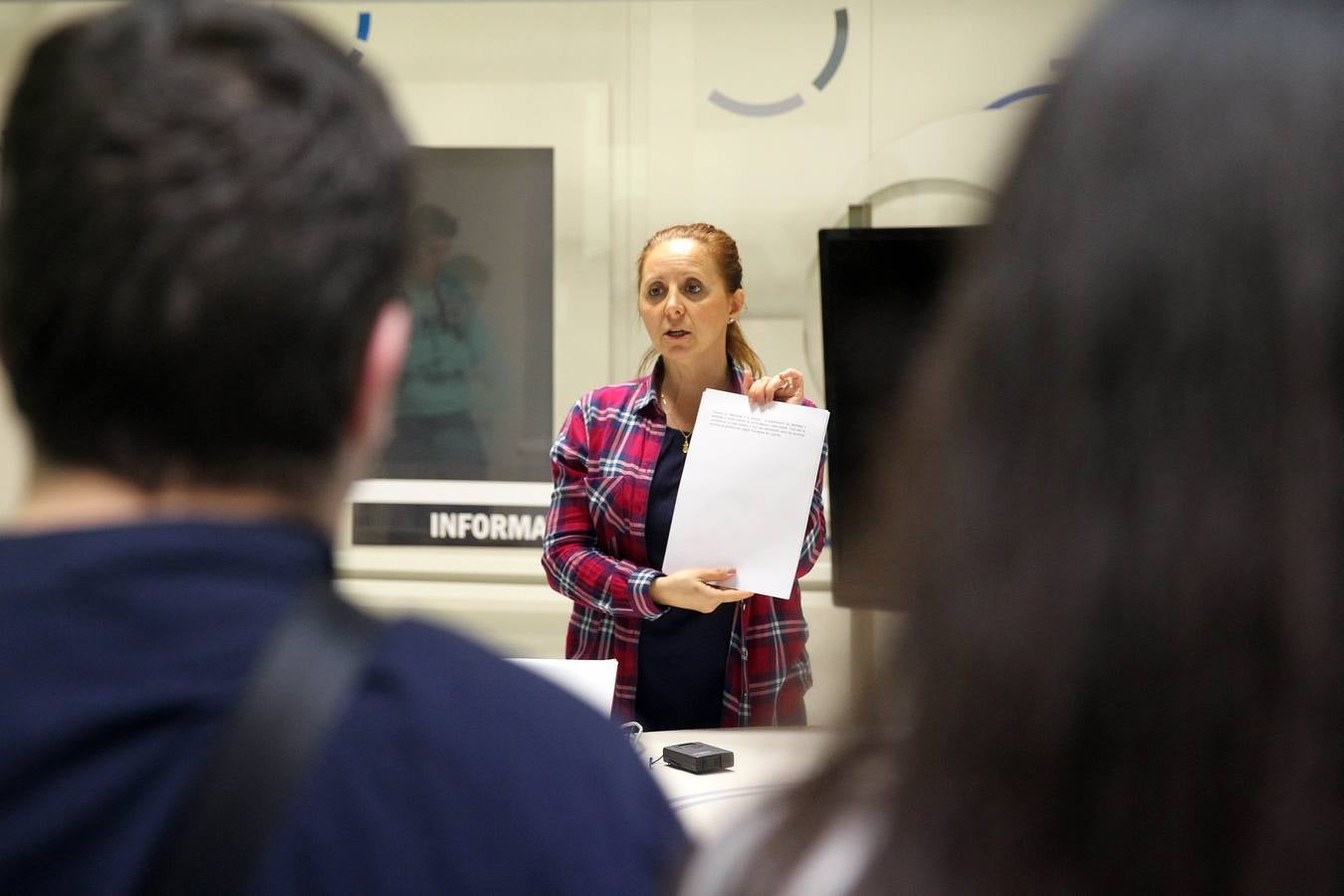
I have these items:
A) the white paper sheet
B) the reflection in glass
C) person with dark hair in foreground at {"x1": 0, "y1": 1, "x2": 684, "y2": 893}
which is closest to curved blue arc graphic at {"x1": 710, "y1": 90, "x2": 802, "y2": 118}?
the reflection in glass

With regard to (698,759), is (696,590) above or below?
above

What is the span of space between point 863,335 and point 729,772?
0.86 meters

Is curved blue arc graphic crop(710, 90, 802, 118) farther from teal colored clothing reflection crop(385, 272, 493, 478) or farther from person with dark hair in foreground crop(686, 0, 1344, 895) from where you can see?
person with dark hair in foreground crop(686, 0, 1344, 895)

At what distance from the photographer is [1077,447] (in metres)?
0.39

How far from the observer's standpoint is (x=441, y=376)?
134 inches

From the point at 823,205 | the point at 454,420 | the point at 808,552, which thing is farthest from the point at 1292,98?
the point at 454,420

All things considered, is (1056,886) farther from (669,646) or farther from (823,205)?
(823,205)

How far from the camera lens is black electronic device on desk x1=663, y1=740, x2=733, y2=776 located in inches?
68.9

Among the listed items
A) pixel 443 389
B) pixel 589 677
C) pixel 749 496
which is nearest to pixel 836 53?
pixel 443 389

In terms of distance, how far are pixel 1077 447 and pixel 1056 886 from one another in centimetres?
15

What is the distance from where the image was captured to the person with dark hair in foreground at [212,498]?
0.53 m

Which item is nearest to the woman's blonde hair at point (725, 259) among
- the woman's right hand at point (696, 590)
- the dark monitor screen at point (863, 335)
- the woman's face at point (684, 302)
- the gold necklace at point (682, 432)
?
the woman's face at point (684, 302)

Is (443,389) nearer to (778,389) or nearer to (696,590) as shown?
(778,389)

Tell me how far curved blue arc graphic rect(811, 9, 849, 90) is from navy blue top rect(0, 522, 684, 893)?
9.29ft
